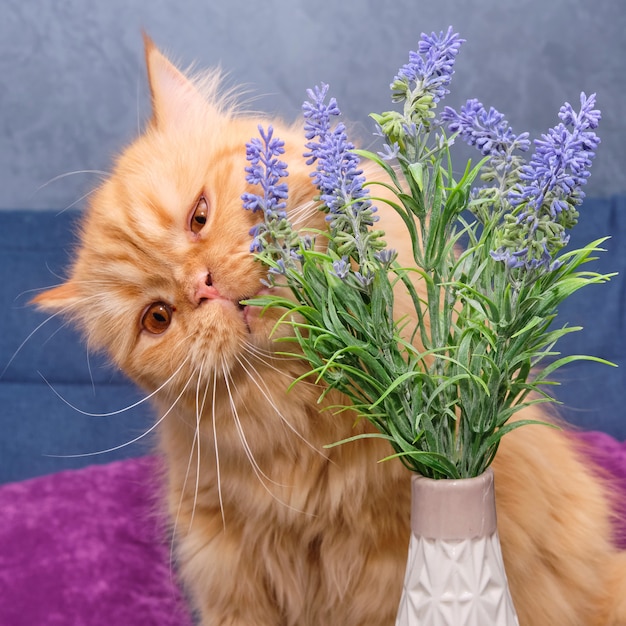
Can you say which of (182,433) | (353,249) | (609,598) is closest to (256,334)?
(353,249)

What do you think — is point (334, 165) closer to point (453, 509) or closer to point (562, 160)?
point (562, 160)

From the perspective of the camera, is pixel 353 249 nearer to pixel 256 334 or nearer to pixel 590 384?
pixel 256 334

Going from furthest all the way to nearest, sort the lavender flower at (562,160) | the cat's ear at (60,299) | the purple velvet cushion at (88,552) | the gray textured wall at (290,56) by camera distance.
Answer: the gray textured wall at (290,56), the purple velvet cushion at (88,552), the cat's ear at (60,299), the lavender flower at (562,160)

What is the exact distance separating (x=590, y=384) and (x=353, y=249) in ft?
4.76

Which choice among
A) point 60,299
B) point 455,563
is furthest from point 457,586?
point 60,299

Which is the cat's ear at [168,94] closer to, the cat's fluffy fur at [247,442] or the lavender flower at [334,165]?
the cat's fluffy fur at [247,442]

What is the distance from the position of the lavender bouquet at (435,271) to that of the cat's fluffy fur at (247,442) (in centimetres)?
18

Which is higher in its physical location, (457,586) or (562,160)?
(562,160)

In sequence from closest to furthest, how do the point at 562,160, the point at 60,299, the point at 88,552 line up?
the point at 562,160, the point at 60,299, the point at 88,552

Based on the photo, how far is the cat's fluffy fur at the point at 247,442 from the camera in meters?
1.00

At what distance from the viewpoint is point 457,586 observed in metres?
0.76

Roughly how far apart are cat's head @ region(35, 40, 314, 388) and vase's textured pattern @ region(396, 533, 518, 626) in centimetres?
32

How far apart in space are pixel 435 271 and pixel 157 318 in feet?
1.40

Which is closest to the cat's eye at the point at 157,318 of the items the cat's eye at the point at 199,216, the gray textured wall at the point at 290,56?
the cat's eye at the point at 199,216
